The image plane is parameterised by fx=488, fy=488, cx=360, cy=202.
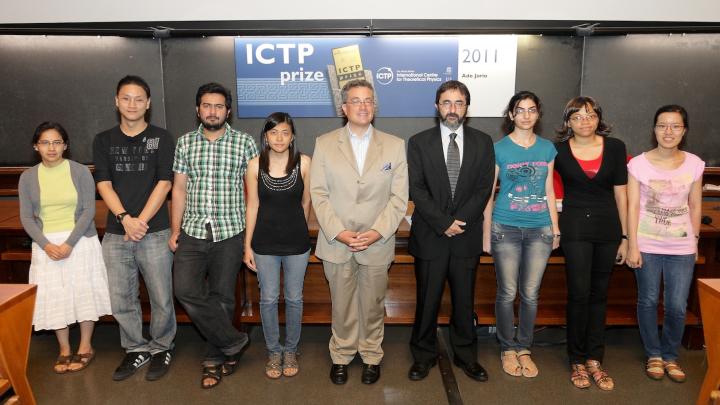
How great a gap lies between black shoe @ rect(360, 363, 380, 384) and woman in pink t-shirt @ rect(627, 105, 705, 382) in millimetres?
1633

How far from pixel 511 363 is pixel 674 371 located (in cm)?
96

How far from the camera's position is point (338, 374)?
2900 mm

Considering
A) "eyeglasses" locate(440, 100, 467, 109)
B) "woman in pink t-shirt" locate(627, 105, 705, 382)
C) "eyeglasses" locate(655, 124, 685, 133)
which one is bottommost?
"woman in pink t-shirt" locate(627, 105, 705, 382)

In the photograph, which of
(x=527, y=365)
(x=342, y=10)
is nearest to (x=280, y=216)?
(x=527, y=365)

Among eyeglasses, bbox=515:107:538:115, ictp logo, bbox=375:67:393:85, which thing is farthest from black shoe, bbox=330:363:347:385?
ictp logo, bbox=375:67:393:85

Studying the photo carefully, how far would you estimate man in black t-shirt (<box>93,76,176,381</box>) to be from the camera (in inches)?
110

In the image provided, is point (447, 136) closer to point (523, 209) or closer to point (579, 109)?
point (523, 209)

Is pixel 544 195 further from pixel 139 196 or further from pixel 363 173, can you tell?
pixel 139 196

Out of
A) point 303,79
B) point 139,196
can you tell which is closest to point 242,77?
point 303,79

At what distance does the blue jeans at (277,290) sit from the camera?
9.24ft

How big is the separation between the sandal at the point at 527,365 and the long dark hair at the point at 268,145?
1828mm

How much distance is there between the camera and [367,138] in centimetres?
275

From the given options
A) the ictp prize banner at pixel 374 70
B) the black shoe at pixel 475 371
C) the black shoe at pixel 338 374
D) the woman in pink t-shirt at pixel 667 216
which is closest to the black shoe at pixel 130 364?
the black shoe at pixel 338 374

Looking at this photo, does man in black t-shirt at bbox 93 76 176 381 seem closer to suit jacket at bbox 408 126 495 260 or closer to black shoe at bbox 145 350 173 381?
black shoe at bbox 145 350 173 381
